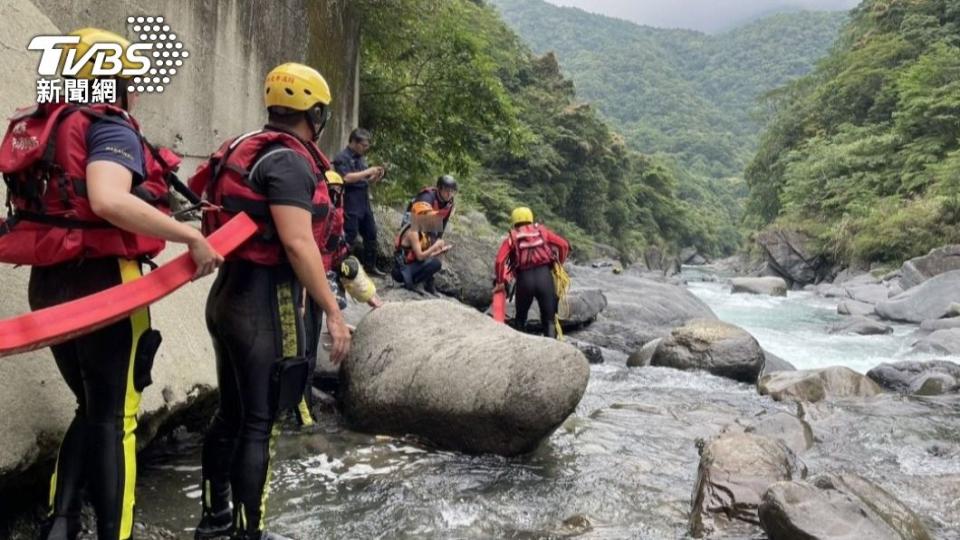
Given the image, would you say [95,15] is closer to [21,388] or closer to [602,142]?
[21,388]

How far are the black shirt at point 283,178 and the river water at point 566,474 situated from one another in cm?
191

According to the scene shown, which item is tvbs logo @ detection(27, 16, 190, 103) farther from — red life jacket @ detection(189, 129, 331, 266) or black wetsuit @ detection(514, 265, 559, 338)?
black wetsuit @ detection(514, 265, 559, 338)

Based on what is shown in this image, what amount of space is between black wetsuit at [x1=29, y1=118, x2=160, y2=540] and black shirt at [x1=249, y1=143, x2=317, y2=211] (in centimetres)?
46

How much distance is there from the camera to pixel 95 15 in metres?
6.29

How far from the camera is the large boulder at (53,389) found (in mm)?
3297

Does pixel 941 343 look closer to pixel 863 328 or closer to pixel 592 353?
pixel 863 328

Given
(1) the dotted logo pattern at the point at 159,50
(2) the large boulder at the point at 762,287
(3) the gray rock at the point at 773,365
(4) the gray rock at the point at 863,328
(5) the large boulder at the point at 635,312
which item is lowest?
(2) the large boulder at the point at 762,287

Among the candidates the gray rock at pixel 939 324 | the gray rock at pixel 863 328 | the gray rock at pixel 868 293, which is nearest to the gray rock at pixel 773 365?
the gray rock at pixel 939 324

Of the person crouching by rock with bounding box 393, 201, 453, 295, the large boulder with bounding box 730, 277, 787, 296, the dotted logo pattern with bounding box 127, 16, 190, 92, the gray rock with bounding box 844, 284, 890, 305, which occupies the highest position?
the dotted logo pattern with bounding box 127, 16, 190, 92

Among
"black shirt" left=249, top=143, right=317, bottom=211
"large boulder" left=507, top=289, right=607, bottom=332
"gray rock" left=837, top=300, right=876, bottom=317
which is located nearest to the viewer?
"black shirt" left=249, top=143, right=317, bottom=211

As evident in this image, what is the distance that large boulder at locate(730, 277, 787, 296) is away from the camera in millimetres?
27586

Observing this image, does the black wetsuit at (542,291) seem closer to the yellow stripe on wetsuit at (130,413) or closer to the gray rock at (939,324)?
the yellow stripe on wetsuit at (130,413)

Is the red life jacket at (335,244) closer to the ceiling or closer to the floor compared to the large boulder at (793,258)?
closer to the ceiling

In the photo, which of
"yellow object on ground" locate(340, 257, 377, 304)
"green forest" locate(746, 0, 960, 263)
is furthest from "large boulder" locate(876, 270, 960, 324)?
"yellow object on ground" locate(340, 257, 377, 304)
